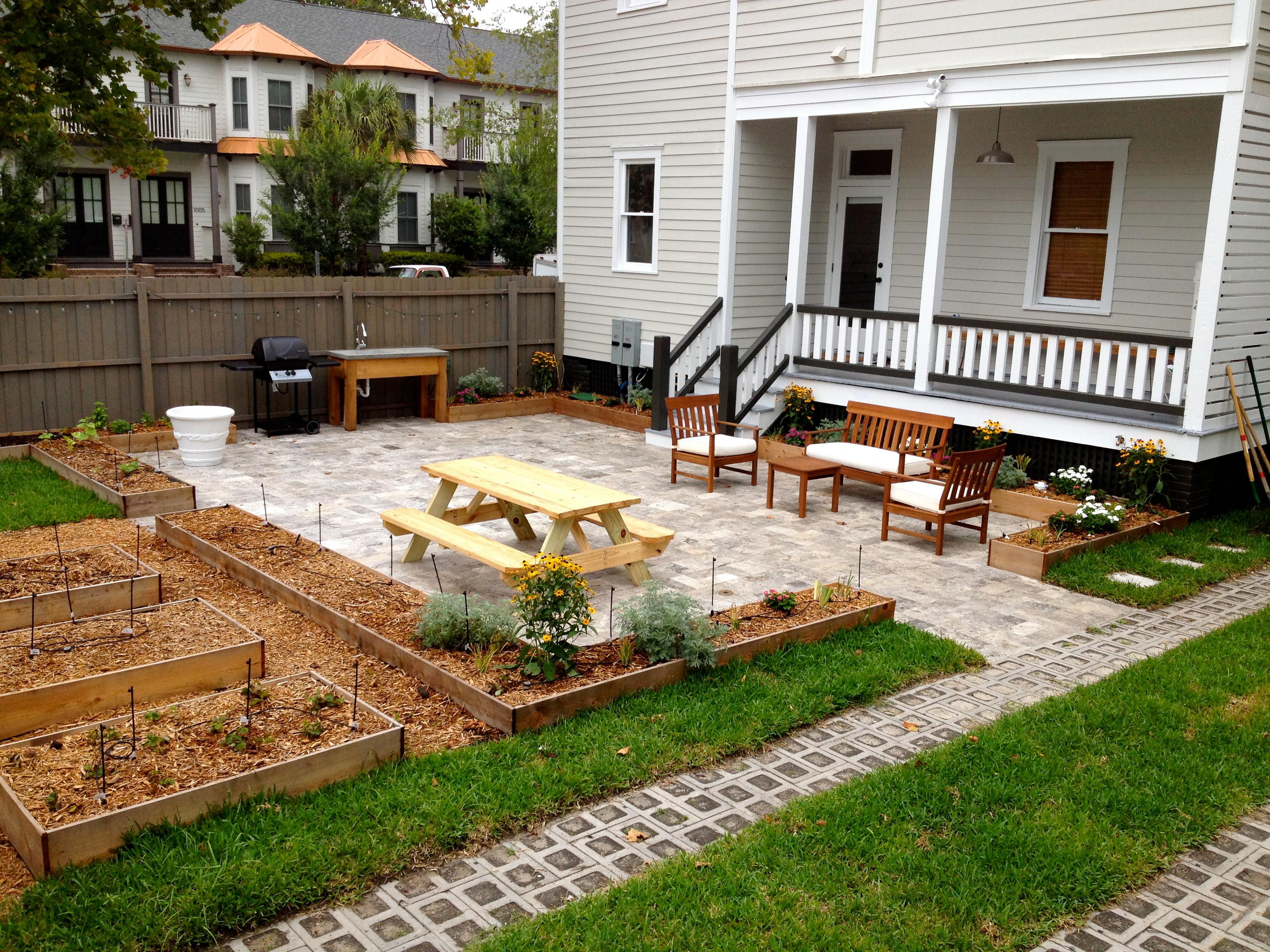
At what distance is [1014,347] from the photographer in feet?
34.9

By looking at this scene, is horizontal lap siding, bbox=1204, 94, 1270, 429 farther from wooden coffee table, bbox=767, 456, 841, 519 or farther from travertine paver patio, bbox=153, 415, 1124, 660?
wooden coffee table, bbox=767, 456, 841, 519

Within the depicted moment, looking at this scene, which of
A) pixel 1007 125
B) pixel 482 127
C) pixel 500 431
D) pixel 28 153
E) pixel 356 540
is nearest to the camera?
pixel 356 540

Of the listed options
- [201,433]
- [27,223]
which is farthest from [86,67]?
[27,223]

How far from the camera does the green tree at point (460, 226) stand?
1252 inches

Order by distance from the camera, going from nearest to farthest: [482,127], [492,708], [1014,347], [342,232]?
[492,708] < [1014,347] < [342,232] < [482,127]

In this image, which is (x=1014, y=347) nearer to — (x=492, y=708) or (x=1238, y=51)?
(x=1238, y=51)

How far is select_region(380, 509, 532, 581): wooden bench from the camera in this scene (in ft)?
22.2

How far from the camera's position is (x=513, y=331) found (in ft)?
50.0

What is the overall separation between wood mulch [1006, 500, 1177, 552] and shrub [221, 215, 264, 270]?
23818 millimetres

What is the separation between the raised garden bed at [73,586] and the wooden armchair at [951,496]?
5691 millimetres

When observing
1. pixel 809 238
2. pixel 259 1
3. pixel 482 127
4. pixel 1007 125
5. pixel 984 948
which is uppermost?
pixel 259 1

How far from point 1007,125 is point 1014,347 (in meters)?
3.10

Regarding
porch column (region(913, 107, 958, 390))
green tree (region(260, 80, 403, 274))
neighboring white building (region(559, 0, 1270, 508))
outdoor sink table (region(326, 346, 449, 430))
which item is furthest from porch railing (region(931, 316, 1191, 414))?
green tree (region(260, 80, 403, 274))

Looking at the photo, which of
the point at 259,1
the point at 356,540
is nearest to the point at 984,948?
the point at 356,540
